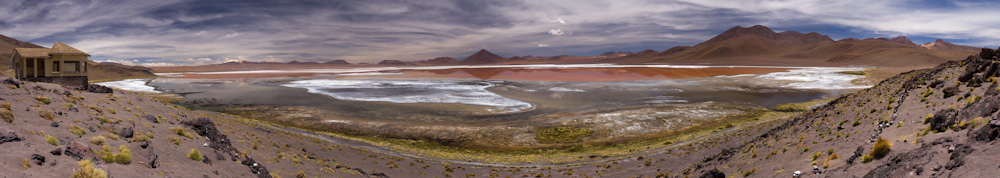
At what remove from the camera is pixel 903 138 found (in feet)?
35.7

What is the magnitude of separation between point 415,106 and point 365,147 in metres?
22.8

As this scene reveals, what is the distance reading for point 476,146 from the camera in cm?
2869

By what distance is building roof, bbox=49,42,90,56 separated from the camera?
1116 inches

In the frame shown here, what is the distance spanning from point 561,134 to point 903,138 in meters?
21.6

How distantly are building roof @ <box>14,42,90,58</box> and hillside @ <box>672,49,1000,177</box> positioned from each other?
37.6 metres

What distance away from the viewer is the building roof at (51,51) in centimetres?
2809

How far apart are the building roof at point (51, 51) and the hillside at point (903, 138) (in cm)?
3763

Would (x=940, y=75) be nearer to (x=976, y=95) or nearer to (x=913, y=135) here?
(x=976, y=95)

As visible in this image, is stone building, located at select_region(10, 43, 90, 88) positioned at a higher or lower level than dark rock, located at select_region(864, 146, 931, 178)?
higher

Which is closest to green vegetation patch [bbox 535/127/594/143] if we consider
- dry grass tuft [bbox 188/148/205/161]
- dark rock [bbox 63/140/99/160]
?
dry grass tuft [bbox 188/148/205/161]

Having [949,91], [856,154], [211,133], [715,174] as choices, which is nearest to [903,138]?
[856,154]

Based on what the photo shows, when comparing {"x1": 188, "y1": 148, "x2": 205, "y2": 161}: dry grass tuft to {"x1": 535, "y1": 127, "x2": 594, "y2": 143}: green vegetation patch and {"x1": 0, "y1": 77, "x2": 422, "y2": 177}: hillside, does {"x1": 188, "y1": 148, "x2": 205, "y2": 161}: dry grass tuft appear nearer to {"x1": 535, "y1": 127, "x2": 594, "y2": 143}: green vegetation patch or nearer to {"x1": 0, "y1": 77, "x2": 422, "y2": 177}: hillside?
{"x1": 0, "y1": 77, "x2": 422, "y2": 177}: hillside

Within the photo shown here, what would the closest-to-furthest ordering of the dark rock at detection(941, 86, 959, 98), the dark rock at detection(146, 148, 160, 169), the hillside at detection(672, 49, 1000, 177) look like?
the hillside at detection(672, 49, 1000, 177) → the dark rock at detection(146, 148, 160, 169) → the dark rock at detection(941, 86, 959, 98)

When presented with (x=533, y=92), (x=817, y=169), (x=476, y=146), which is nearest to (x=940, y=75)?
(x=817, y=169)
